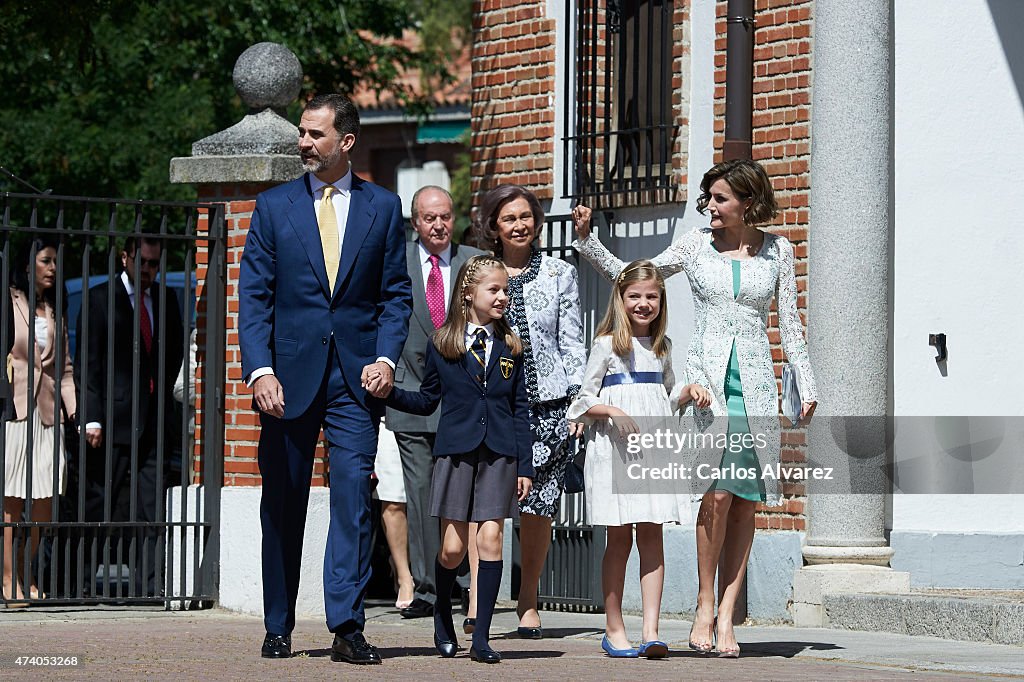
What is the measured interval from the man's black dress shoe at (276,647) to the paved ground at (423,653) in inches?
2.0

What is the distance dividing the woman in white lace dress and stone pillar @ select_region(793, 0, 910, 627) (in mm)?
1534

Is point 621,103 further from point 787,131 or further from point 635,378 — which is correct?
point 635,378

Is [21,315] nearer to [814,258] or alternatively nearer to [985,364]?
[814,258]

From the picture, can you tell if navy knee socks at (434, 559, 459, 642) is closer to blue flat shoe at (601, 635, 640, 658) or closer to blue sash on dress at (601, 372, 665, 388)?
blue flat shoe at (601, 635, 640, 658)

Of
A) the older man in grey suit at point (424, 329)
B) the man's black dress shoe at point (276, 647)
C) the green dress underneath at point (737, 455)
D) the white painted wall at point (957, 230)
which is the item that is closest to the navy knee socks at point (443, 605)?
the man's black dress shoe at point (276, 647)

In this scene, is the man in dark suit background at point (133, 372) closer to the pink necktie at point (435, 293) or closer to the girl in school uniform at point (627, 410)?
the pink necktie at point (435, 293)

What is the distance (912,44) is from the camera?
980cm

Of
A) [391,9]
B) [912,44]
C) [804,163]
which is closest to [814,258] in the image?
[804,163]

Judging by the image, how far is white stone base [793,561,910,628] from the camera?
364 inches

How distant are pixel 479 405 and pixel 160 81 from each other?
709 inches

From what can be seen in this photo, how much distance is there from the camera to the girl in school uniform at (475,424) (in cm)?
767

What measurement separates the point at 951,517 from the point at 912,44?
2433mm

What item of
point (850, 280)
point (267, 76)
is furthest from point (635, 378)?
point (267, 76)

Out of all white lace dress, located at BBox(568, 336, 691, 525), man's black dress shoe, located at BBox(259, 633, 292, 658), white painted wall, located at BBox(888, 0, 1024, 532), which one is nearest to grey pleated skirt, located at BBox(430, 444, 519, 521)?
white lace dress, located at BBox(568, 336, 691, 525)
